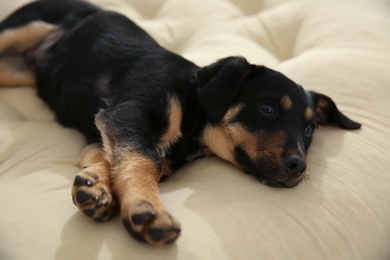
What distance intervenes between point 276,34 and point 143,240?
2.20 metres

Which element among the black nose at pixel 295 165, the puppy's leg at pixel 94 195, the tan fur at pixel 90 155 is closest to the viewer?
the puppy's leg at pixel 94 195

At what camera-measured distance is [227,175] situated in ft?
5.70

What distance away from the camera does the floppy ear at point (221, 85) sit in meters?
1.83

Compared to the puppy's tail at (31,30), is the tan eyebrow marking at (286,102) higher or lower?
higher

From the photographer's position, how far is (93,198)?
1395 mm

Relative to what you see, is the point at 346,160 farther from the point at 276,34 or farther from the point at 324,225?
the point at 276,34

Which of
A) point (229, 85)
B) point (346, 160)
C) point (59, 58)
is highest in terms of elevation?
point (229, 85)

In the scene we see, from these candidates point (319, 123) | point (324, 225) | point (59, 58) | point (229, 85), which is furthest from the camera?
point (59, 58)

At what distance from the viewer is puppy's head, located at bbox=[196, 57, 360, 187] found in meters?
1.68

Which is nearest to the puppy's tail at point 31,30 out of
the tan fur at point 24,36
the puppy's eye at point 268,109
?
the tan fur at point 24,36

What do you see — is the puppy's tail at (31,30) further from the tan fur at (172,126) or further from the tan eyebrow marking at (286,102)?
the tan eyebrow marking at (286,102)

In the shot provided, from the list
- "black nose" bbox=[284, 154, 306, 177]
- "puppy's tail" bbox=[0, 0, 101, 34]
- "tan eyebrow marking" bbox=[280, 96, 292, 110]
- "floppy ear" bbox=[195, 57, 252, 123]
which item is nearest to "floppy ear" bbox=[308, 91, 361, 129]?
"tan eyebrow marking" bbox=[280, 96, 292, 110]

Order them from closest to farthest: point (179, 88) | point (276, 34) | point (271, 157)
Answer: point (271, 157), point (179, 88), point (276, 34)

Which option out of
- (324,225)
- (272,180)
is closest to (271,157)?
(272,180)
